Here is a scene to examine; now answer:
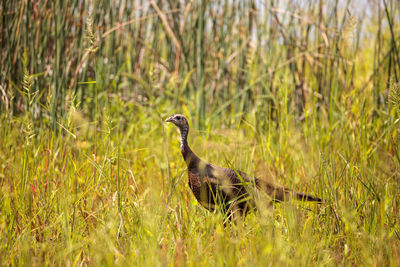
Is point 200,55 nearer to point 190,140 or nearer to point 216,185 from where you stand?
point 190,140

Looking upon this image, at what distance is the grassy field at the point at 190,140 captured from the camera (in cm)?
174

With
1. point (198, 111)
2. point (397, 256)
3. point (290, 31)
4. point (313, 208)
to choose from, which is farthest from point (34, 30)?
point (397, 256)

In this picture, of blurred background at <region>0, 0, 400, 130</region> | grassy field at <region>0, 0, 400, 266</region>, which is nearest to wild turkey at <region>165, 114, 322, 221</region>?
grassy field at <region>0, 0, 400, 266</region>

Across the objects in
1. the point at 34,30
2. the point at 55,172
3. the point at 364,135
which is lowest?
the point at 55,172

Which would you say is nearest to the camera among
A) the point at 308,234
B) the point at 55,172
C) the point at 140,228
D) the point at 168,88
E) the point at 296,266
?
the point at 296,266

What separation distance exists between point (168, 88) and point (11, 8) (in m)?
1.38

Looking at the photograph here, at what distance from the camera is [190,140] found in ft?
10.3

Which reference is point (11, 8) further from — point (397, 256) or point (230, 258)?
point (397, 256)

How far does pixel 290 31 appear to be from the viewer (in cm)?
356

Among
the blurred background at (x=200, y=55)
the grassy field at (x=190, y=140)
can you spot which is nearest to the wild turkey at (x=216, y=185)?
the grassy field at (x=190, y=140)

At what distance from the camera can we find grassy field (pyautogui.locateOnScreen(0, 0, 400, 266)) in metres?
1.74

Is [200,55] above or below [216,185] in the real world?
above

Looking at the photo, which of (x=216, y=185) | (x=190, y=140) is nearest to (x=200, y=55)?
(x=190, y=140)

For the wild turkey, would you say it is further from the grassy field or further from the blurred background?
the blurred background
